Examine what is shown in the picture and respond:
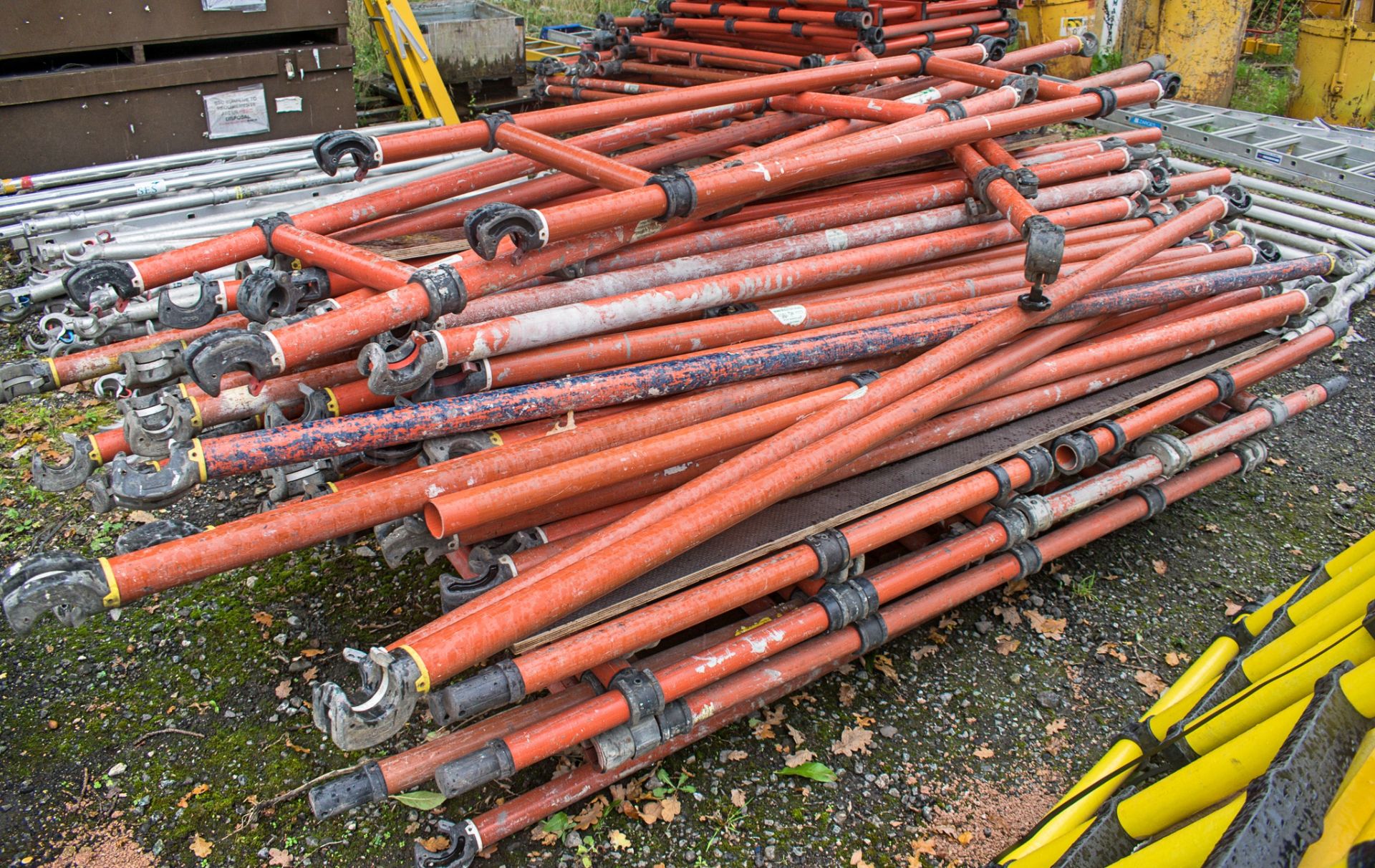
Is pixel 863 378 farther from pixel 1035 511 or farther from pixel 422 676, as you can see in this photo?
pixel 422 676

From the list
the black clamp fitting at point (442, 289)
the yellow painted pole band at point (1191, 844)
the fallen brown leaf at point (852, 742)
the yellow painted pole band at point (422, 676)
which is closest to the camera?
the yellow painted pole band at point (1191, 844)

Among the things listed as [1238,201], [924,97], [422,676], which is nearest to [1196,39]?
[1238,201]

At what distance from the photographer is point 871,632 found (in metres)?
3.10

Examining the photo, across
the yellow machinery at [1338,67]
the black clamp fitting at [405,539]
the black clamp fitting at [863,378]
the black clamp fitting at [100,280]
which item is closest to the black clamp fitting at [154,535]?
the black clamp fitting at [405,539]

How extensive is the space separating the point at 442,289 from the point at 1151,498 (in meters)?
3.02

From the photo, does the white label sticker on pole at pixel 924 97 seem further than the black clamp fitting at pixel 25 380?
Yes

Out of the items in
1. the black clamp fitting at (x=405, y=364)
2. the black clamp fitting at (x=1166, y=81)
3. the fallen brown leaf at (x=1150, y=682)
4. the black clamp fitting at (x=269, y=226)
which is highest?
the black clamp fitting at (x=1166, y=81)

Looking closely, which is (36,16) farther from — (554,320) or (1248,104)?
(1248,104)

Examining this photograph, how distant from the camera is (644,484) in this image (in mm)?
2973

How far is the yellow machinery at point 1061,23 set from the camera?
9.41 metres

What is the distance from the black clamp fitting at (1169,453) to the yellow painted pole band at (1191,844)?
2.30 meters

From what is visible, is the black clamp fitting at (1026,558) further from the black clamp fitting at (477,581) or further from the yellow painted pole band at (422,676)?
the yellow painted pole band at (422,676)

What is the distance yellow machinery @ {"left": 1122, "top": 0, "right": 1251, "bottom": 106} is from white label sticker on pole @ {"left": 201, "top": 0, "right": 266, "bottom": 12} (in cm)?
824

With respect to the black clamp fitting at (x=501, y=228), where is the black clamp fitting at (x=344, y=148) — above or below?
above
